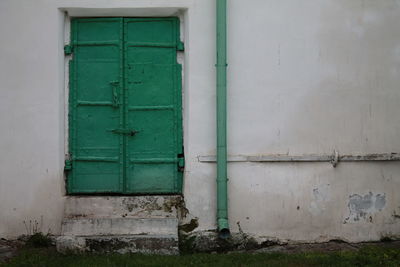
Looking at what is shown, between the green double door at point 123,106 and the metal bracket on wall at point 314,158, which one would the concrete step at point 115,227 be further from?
the metal bracket on wall at point 314,158

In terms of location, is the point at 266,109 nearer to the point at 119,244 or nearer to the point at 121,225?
the point at 121,225

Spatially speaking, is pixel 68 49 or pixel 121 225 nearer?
pixel 121 225

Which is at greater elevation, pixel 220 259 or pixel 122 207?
pixel 122 207

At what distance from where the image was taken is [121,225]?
6.78m

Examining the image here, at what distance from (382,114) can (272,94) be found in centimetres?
134

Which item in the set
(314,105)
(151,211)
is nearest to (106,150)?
(151,211)

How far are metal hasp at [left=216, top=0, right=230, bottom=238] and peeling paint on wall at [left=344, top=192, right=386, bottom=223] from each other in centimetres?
149

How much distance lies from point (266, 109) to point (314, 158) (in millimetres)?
807

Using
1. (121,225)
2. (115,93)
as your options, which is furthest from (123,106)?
(121,225)

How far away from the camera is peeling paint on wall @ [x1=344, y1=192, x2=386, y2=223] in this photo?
712cm

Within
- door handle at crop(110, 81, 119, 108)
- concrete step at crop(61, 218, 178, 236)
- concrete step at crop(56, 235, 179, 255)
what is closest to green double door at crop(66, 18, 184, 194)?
door handle at crop(110, 81, 119, 108)

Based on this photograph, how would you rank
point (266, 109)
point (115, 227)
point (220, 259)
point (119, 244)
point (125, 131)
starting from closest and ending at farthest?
point (220, 259) < point (119, 244) < point (115, 227) < point (266, 109) < point (125, 131)

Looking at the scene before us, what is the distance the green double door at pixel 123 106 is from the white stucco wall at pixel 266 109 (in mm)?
182

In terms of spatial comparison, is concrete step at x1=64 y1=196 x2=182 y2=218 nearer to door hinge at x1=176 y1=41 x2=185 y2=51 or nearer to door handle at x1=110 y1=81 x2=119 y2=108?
door handle at x1=110 y1=81 x2=119 y2=108
